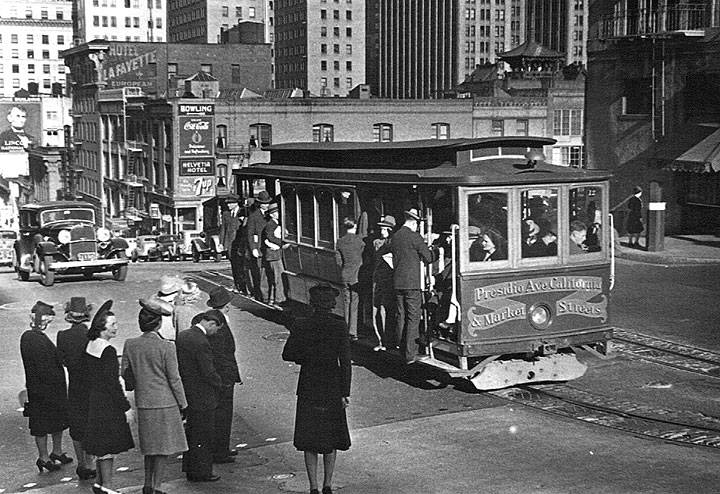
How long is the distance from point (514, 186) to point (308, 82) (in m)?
131

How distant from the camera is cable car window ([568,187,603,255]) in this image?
1301 cm

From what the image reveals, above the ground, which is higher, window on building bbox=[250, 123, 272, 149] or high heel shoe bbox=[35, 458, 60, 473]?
window on building bbox=[250, 123, 272, 149]

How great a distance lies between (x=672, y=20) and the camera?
3312 cm

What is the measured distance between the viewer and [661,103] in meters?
33.4

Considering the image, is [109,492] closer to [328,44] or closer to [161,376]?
[161,376]

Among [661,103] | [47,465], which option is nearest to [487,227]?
[47,465]

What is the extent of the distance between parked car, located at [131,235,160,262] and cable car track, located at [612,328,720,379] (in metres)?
23.5

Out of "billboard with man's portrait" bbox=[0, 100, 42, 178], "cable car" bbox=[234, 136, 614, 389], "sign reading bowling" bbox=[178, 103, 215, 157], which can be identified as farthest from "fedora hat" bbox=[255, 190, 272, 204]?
"billboard with man's portrait" bbox=[0, 100, 42, 178]

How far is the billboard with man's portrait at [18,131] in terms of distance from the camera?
113 m

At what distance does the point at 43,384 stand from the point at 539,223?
6411 millimetres

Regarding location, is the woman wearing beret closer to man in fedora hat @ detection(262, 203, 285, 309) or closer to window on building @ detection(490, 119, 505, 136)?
man in fedora hat @ detection(262, 203, 285, 309)

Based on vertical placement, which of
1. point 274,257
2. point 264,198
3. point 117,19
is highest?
point 117,19

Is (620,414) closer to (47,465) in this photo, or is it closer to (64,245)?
(47,465)

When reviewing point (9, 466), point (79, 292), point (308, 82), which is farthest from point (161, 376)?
point (308, 82)
